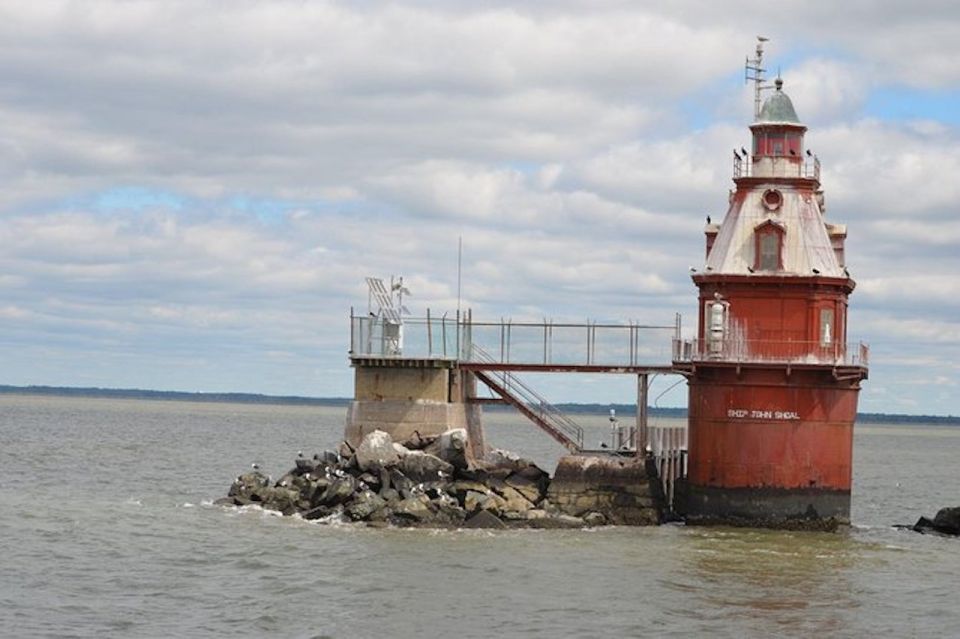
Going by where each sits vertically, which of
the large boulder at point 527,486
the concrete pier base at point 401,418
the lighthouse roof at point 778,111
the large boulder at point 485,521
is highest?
the lighthouse roof at point 778,111

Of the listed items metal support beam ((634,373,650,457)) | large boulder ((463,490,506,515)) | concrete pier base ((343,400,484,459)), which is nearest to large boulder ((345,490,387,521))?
large boulder ((463,490,506,515))

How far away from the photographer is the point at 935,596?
3688cm

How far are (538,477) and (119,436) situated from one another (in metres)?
77.0

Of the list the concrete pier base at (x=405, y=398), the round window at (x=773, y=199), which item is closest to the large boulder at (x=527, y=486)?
the concrete pier base at (x=405, y=398)

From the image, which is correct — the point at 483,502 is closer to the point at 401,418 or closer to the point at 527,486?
the point at 527,486

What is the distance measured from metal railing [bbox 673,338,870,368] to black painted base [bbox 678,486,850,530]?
3312 mm

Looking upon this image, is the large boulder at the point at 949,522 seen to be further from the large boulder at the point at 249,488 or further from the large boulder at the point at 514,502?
the large boulder at the point at 249,488

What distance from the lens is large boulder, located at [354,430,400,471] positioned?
46.6 meters

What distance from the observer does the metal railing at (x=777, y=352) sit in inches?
1769

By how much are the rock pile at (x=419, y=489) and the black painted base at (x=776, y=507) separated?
3.29 meters

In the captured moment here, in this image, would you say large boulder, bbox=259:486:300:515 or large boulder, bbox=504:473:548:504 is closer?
large boulder, bbox=504:473:548:504

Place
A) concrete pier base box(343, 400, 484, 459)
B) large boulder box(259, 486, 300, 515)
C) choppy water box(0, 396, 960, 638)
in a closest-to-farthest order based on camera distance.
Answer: choppy water box(0, 396, 960, 638) → large boulder box(259, 486, 300, 515) → concrete pier base box(343, 400, 484, 459)

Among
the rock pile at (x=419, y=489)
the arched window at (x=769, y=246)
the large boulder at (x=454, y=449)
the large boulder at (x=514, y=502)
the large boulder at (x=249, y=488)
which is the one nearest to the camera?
the rock pile at (x=419, y=489)

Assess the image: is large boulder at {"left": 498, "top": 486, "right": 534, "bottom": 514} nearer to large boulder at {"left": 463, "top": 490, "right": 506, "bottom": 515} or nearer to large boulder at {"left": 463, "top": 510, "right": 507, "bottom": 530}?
large boulder at {"left": 463, "top": 490, "right": 506, "bottom": 515}
